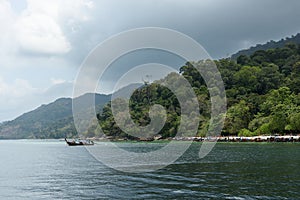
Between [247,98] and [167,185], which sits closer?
[167,185]

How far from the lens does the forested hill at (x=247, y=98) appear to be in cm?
9012

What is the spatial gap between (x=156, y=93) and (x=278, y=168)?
136372 millimetres

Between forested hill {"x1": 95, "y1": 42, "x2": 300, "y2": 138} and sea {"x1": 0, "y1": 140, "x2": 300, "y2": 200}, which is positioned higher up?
forested hill {"x1": 95, "y1": 42, "x2": 300, "y2": 138}

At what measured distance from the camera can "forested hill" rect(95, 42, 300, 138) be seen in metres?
90.1

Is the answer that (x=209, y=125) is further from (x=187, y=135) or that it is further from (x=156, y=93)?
(x=156, y=93)

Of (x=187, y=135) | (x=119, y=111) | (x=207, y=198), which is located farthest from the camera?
(x=119, y=111)

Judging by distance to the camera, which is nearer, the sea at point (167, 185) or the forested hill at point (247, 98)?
the sea at point (167, 185)

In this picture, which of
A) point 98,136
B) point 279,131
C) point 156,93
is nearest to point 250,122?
point 279,131

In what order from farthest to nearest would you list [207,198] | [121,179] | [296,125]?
[296,125]
[121,179]
[207,198]

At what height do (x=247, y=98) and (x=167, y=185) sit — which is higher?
(x=247, y=98)

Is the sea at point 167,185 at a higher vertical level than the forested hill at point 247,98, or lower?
lower

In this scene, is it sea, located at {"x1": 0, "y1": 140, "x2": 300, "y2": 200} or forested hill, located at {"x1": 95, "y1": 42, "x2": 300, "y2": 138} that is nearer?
sea, located at {"x1": 0, "y1": 140, "x2": 300, "y2": 200}

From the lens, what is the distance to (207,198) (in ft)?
61.6

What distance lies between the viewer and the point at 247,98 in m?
119
